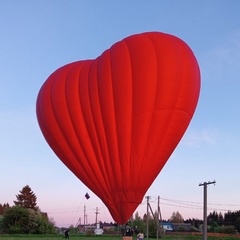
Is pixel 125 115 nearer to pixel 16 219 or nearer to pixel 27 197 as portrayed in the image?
pixel 16 219

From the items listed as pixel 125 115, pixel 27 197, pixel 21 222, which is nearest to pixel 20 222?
pixel 21 222

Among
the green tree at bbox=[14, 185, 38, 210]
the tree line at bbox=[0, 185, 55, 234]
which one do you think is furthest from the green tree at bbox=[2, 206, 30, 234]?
the green tree at bbox=[14, 185, 38, 210]

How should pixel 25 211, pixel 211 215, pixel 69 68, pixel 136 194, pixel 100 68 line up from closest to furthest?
pixel 136 194 → pixel 100 68 → pixel 69 68 → pixel 25 211 → pixel 211 215

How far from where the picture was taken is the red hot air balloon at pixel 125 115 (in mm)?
12023

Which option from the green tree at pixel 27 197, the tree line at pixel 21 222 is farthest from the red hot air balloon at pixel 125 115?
the green tree at pixel 27 197

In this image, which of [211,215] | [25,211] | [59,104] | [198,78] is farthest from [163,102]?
[211,215]

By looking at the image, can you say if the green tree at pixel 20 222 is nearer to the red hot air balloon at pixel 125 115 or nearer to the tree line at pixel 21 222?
the tree line at pixel 21 222

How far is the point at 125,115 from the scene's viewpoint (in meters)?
12.1

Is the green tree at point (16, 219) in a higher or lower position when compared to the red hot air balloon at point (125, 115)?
lower

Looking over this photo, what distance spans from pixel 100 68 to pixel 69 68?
1.41 m

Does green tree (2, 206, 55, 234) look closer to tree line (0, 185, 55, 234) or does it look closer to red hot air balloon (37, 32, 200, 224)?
tree line (0, 185, 55, 234)

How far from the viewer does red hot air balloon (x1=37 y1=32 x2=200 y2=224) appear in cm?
1202

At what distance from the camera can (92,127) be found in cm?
1245

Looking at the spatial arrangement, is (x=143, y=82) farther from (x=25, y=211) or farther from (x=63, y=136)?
(x=25, y=211)
